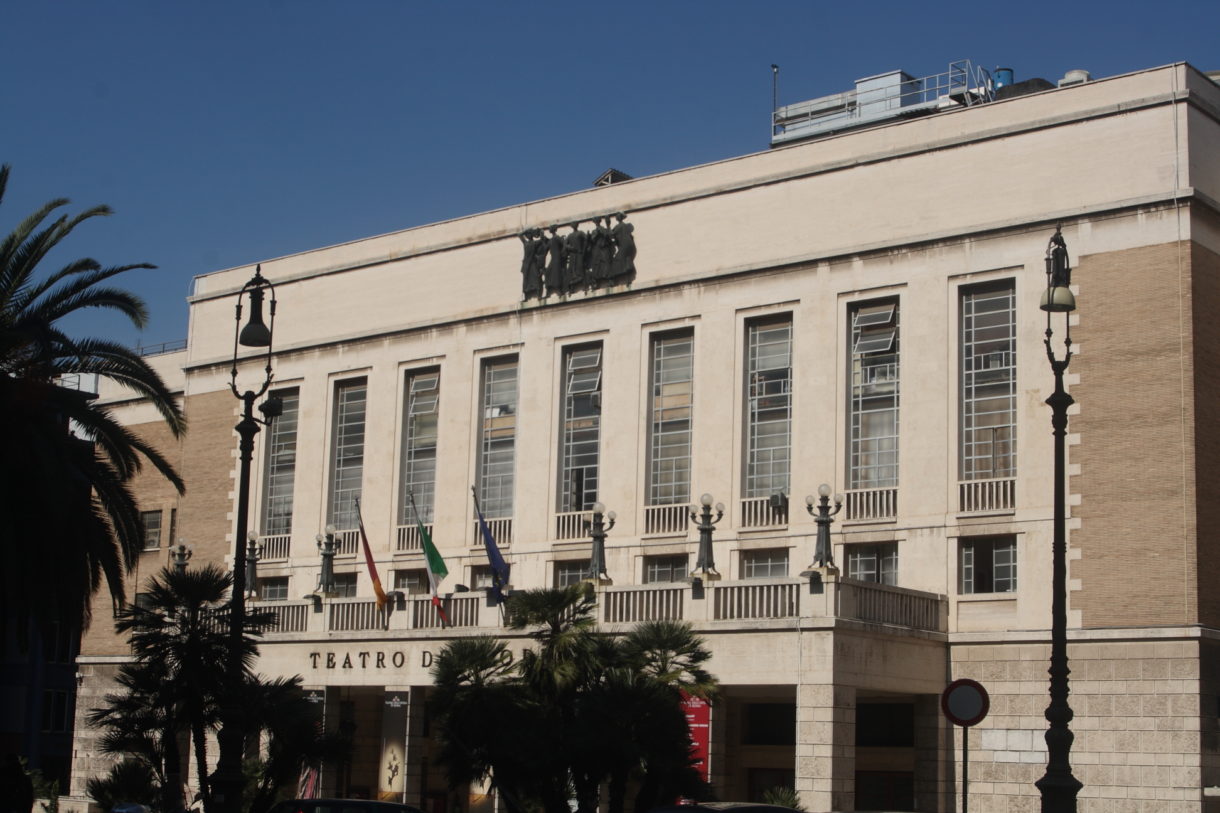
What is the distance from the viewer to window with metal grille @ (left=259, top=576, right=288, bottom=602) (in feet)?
152

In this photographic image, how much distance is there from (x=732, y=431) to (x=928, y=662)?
7.24 m

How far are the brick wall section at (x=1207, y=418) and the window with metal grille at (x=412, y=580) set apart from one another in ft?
62.9

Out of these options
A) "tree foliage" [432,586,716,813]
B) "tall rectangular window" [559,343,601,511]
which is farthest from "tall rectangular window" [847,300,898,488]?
"tree foliage" [432,586,716,813]

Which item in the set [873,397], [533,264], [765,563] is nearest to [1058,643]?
[873,397]

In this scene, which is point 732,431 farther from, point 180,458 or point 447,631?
point 180,458

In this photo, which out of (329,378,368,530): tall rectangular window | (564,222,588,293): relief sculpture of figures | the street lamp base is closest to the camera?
the street lamp base

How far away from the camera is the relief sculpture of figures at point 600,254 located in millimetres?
A: 41656

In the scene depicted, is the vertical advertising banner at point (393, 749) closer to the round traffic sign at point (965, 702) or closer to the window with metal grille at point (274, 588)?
the window with metal grille at point (274, 588)

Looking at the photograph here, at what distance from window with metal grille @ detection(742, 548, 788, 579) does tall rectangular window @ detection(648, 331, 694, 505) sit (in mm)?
2195

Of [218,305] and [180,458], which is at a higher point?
[218,305]

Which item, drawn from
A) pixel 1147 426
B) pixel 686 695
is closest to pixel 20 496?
pixel 686 695

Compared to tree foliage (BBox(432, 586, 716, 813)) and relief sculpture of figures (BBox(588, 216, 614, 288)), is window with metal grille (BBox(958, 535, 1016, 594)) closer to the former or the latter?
tree foliage (BBox(432, 586, 716, 813))

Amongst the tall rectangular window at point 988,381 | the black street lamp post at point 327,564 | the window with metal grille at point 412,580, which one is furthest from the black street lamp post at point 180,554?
the tall rectangular window at point 988,381

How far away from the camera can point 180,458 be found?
51656 mm
